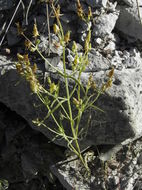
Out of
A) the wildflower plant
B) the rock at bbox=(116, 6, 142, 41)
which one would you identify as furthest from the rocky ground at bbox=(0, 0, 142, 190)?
the wildflower plant

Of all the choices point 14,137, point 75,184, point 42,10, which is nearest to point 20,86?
point 14,137

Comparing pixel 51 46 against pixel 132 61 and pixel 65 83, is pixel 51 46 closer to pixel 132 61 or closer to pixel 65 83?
pixel 65 83

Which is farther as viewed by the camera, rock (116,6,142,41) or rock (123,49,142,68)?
rock (116,6,142,41)

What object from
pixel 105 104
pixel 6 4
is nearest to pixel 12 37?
pixel 6 4

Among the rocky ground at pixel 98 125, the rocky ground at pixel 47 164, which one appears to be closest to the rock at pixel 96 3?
the rocky ground at pixel 98 125

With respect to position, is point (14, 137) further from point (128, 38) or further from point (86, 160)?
Answer: point (128, 38)

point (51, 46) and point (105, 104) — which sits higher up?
point (51, 46)

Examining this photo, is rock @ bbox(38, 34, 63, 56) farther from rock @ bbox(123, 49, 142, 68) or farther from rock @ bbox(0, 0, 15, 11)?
rock @ bbox(123, 49, 142, 68)

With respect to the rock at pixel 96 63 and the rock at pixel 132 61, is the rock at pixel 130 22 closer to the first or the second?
the rock at pixel 132 61
